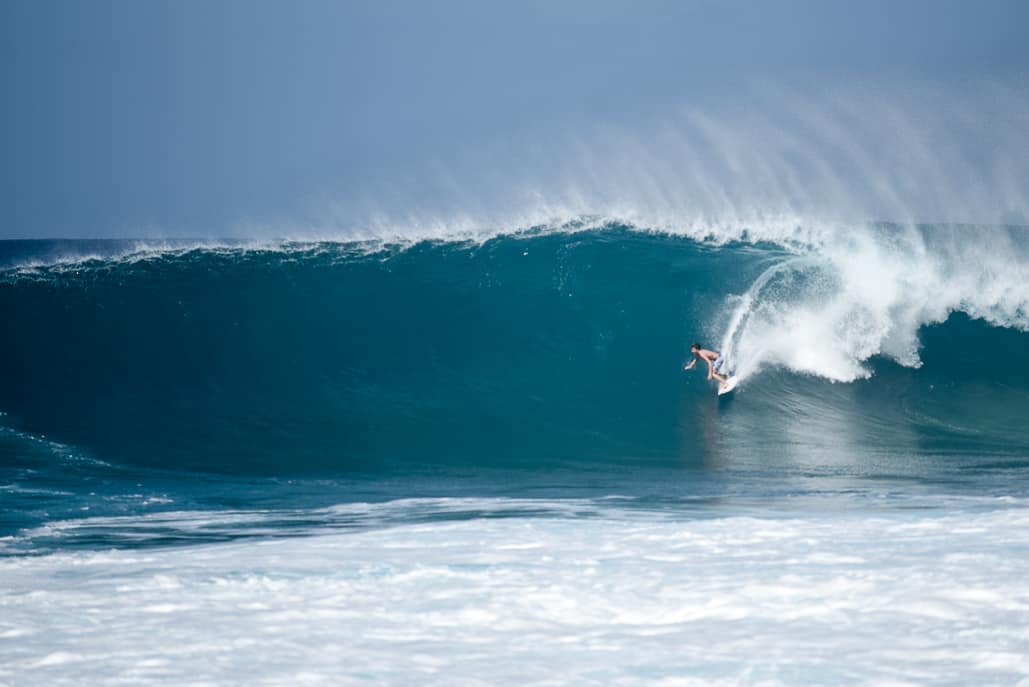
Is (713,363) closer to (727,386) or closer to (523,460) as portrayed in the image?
(727,386)

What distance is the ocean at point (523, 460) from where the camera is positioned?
3.49 metres

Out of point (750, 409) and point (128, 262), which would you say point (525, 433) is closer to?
point (750, 409)

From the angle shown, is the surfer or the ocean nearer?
the ocean

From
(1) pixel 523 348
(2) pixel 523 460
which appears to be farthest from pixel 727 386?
(2) pixel 523 460

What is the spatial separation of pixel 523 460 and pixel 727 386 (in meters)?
2.93

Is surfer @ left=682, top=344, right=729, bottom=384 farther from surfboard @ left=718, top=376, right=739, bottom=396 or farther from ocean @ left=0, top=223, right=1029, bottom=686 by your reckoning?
ocean @ left=0, top=223, right=1029, bottom=686

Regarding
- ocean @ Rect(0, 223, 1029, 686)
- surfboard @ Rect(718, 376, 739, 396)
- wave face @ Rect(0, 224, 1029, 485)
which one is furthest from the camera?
surfboard @ Rect(718, 376, 739, 396)

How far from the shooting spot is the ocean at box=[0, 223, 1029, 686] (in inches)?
138

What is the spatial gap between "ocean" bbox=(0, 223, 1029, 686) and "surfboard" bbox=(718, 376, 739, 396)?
0.28 ft

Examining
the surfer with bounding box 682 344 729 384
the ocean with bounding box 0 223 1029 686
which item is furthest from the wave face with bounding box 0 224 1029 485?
the surfer with bounding box 682 344 729 384

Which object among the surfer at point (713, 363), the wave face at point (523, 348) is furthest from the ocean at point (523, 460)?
the surfer at point (713, 363)

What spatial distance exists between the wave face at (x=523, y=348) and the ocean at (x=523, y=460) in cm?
5

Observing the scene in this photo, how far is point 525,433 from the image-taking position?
1003 centimetres

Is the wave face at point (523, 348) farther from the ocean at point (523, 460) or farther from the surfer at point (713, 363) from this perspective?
the surfer at point (713, 363)
